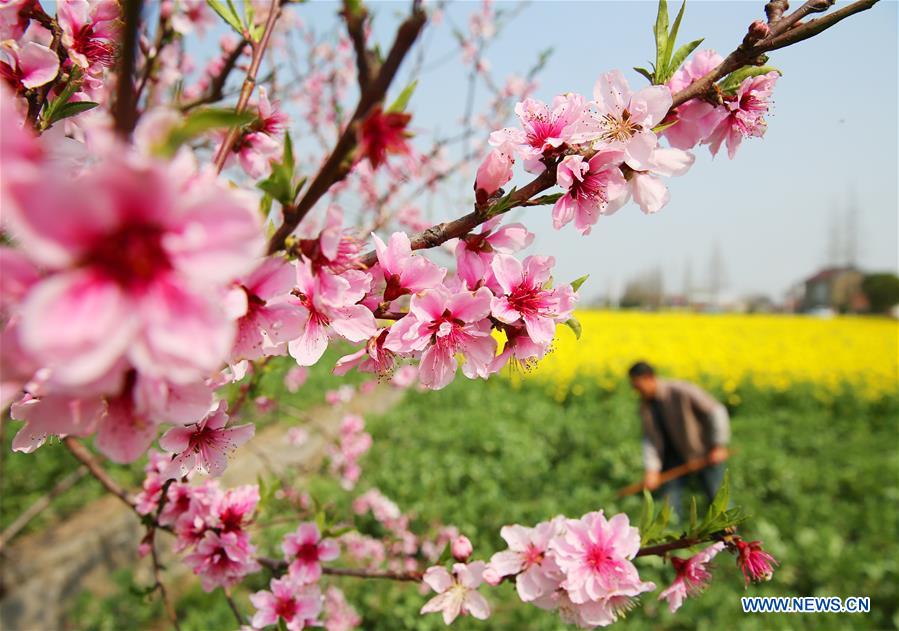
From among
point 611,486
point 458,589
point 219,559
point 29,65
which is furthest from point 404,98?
point 611,486

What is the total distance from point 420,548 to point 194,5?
14.9 ft

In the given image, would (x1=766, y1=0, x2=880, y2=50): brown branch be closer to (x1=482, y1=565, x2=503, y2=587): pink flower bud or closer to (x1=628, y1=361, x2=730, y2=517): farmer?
(x1=482, y1=565, x2=503, y2=587): pink flower bud

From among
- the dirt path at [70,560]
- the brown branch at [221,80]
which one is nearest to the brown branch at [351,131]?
the brown branch at [221,80]

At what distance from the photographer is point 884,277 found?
27.8 metres

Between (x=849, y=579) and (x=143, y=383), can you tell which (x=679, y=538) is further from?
(x=849, y=579)

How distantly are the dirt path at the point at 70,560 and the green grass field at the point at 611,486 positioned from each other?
0.74ft

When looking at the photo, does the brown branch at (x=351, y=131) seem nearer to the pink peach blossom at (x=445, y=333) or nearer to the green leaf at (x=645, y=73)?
the pink peach blossom at (x=445, y=333)

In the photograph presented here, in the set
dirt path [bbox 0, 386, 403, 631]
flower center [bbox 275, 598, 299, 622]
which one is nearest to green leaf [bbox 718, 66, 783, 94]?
flower center [bbox 275, 598, 299, 622]

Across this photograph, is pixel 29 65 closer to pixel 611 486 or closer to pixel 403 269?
pixel 403 269

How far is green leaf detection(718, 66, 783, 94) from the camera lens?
98 cm

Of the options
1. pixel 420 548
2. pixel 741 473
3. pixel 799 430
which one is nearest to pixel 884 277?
pixel 799 430

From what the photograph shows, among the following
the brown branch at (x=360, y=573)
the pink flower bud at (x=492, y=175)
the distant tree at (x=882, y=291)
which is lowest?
the distant tree at (x=882, y=291)

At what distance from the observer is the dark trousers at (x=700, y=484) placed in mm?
5383

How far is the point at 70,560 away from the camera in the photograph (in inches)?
172
